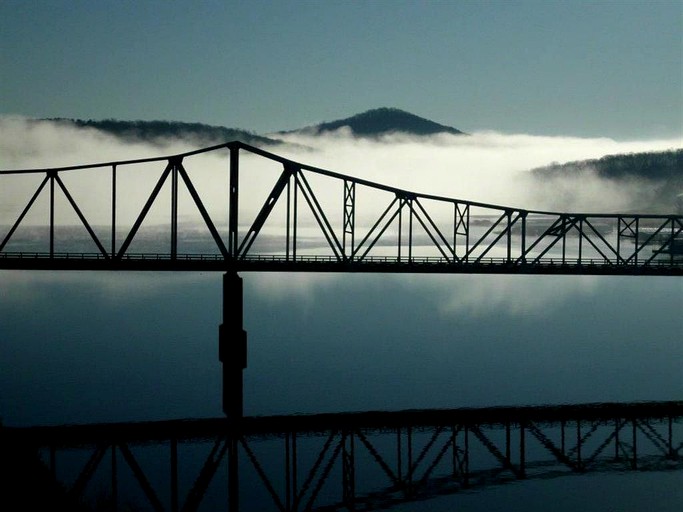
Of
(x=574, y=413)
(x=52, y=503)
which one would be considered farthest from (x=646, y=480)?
(x=52, y=503)

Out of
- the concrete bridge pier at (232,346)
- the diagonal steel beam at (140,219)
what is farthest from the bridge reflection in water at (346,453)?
the diagonal steel beam at (140,219)

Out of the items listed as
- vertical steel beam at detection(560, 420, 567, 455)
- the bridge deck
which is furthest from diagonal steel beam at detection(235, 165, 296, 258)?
vertical steel beam at detection(560, 420, 567, 455)

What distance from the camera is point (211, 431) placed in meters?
71.4

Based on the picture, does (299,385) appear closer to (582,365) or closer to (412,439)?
(412,439)

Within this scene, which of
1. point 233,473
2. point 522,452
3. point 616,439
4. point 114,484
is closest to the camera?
point 114,484

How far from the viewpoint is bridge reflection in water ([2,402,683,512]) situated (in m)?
55.8

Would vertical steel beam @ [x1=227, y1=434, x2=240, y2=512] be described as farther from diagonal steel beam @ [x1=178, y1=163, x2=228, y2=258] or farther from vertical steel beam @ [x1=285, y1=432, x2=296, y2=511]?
diagonal steel beam @ [x1=178, y1=163, x2=228, y2=258]

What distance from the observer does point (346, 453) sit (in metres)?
64.1

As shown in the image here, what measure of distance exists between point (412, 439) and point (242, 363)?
64.8 ft

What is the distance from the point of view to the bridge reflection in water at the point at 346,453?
55.8 metres

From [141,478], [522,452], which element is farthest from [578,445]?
[141,478]

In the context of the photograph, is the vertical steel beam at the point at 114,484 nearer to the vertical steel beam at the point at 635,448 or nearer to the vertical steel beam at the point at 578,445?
the vertical steel beam at the point at 578,445

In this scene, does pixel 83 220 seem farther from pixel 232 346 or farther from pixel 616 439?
pixel 616 439

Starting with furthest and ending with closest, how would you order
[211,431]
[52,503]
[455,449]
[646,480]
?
[211,431] < [455,449] < [646,480] < [52,503]
